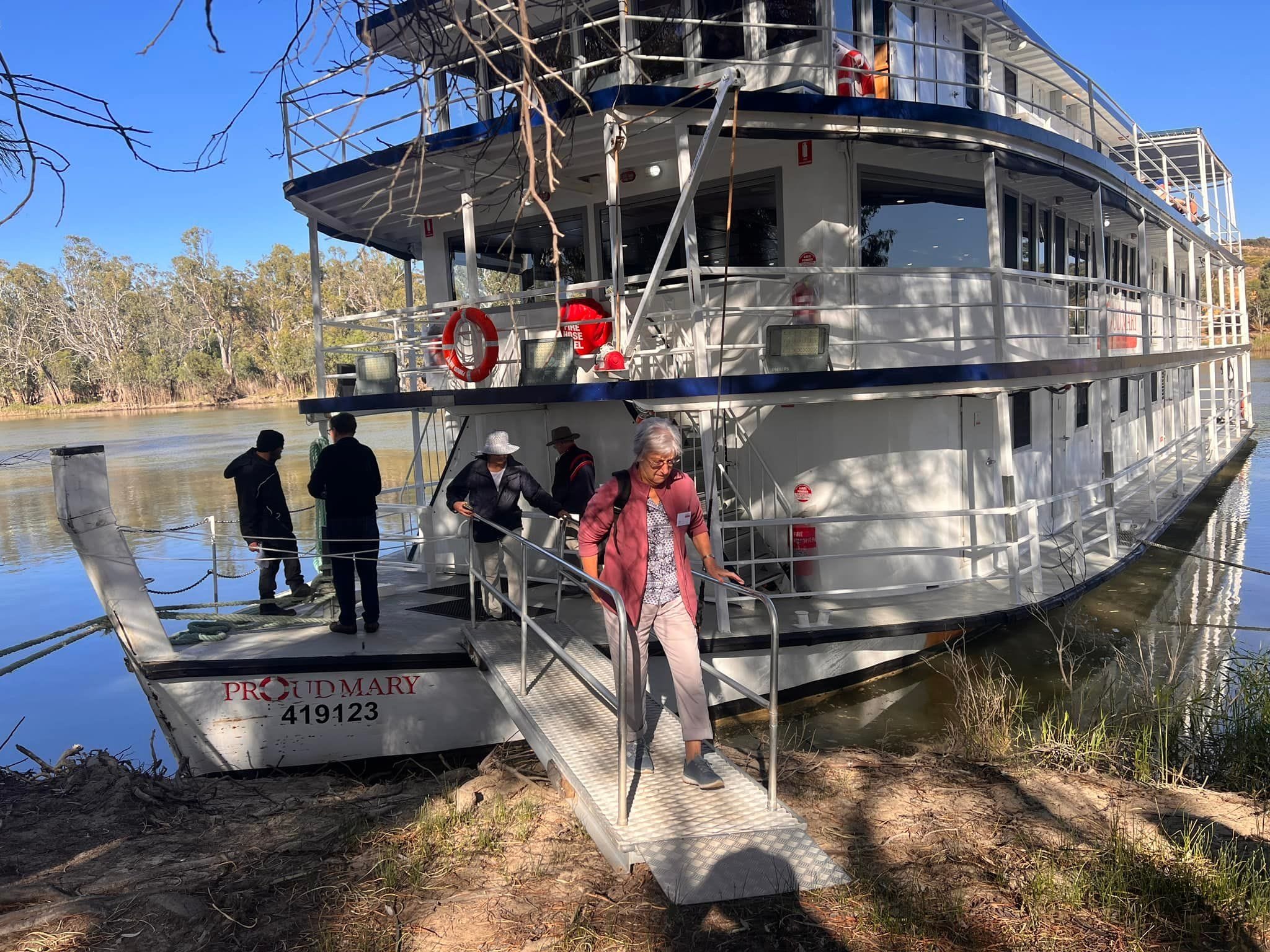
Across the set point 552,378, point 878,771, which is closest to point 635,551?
point 878,771

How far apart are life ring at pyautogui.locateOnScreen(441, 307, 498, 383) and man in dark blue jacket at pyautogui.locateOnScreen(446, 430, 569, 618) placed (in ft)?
4.07

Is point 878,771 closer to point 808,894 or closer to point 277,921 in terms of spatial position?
point 808,894

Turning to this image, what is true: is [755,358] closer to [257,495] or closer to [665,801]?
[257,495]

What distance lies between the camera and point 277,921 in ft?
10.9

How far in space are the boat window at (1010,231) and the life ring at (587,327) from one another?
479cm

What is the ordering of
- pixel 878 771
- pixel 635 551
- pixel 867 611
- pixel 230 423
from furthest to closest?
pixel 230 423, pixel 867 611, pixel 878 771, pixel 635 551

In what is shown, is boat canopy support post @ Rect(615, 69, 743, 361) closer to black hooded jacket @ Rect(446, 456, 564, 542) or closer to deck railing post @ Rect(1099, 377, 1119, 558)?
black hooded jacket @ Rect(446, 456, 564, 542)

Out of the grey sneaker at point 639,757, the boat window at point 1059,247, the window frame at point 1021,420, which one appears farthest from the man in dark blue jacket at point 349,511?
the boat window at point 1059,247

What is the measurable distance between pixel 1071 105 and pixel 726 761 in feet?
48.7

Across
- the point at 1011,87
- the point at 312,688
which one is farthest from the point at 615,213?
the point at 1011,87

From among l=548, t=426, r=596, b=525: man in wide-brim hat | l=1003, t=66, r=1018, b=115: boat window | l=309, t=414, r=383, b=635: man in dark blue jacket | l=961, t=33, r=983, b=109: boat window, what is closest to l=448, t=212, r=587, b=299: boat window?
l=548, t=426, r=596, b=525: man in wide-brim hat

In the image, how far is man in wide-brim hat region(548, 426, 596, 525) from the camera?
728cm

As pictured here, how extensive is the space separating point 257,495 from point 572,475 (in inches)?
105

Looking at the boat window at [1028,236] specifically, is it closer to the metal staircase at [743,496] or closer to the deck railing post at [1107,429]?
the deck railing post at [1107,429]
